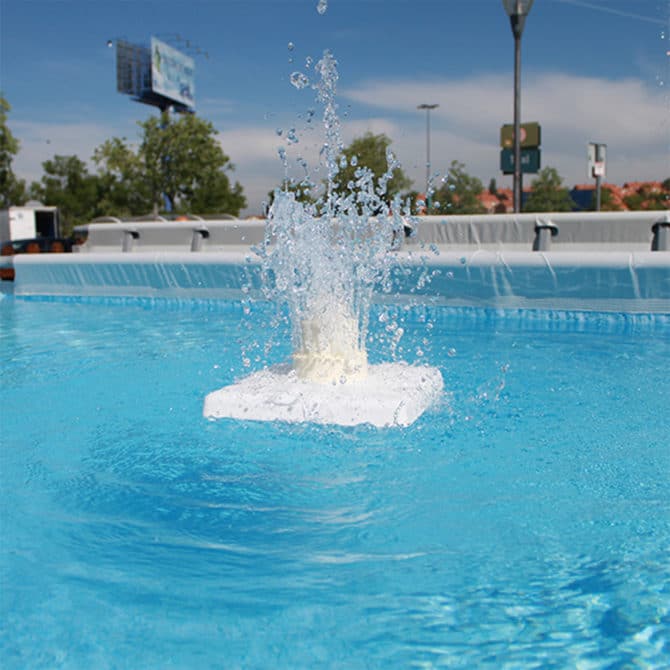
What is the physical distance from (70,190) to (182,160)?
575 inches

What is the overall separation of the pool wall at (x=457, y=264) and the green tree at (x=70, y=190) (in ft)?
107

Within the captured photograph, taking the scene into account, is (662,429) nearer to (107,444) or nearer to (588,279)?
(107,444)

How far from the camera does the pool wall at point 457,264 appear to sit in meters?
7.83

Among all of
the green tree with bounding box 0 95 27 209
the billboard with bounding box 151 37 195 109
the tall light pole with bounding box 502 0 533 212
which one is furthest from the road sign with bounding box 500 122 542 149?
the billboard with bounding box 151 37 195 109

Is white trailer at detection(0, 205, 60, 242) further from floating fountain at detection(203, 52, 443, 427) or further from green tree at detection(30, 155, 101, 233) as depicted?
floating fountain at detection(203, 52, 443, 427)

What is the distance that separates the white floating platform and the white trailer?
2686 centimetres

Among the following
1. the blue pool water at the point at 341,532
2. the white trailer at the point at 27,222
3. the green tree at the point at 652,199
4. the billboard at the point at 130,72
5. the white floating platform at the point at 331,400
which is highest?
the billboard at the point at 130,72

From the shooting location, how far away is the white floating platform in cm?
386

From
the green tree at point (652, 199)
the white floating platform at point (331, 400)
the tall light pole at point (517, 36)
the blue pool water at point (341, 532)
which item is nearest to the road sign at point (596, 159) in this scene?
the tall light pole at point (517, 36)

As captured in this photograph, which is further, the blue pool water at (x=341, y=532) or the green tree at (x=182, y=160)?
the green tree at (x=182, y=160)

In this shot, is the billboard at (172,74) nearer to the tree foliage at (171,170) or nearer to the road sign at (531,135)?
the tree foliage at (171,170)

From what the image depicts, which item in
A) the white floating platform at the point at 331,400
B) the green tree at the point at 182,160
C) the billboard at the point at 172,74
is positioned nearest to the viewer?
the white floating platform at the point at 331,400

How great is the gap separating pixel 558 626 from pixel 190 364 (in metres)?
4.22

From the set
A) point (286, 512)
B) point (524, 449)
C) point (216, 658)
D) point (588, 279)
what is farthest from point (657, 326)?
point (216, 658)
